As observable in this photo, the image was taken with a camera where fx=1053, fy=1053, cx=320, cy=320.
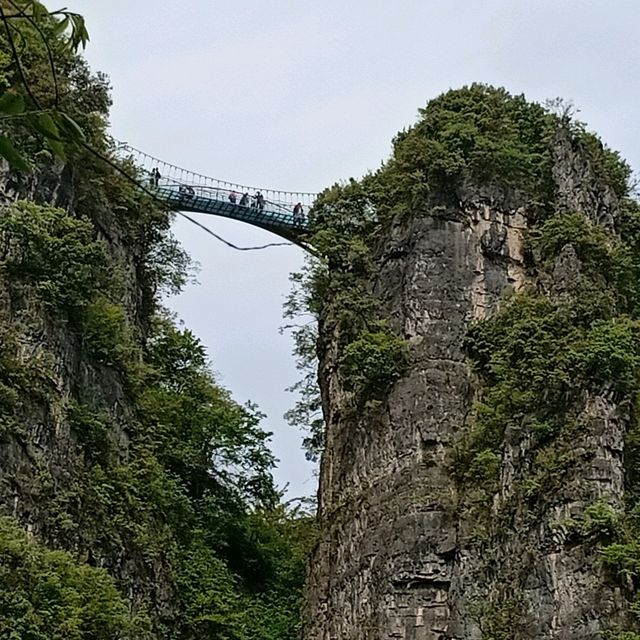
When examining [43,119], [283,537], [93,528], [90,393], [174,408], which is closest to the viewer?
[43,119]

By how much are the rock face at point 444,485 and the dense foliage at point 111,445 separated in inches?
98.0

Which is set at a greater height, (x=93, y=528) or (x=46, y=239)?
(x=46, y=239)

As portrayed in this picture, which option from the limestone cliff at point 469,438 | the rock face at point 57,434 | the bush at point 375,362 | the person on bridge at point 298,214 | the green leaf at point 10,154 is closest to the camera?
the green leaf at point 10,154

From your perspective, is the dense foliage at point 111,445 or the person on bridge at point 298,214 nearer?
the dense foliage at point 111,445

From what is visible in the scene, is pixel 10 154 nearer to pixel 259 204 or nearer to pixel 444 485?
pixel 444 485

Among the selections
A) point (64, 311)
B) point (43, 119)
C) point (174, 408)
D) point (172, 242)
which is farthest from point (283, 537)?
point (43, 119)

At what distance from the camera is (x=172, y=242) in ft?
83.6

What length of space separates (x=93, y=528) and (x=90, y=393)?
255 centimetres

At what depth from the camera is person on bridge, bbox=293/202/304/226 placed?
25.7 meters

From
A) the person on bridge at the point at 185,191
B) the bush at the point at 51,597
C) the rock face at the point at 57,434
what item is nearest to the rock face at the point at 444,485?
the rock face at the point at 57,434

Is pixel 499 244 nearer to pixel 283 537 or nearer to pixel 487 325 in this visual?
pixel 487 325

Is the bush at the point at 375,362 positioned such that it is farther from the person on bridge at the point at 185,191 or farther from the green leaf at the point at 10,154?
the green leaf at the point at 10,154

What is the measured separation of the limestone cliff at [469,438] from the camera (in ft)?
48.0

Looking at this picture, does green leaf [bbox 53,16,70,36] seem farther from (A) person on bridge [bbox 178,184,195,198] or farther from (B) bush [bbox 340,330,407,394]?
(A) person on bridge [bbox 178,184,195,198]
